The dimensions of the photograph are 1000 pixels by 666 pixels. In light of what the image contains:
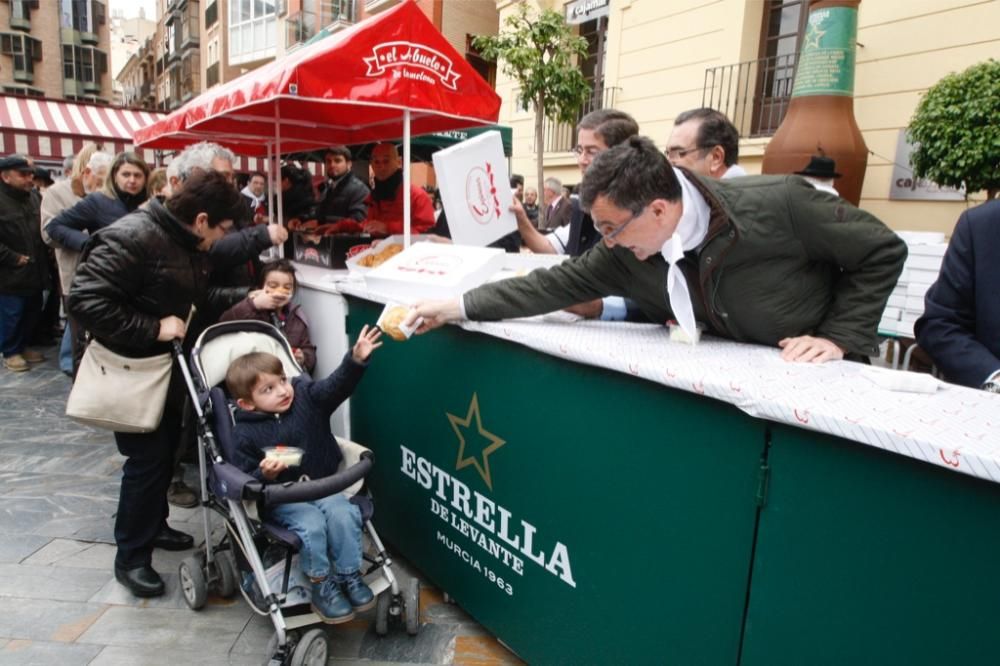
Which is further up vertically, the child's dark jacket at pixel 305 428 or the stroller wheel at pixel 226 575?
the child's dark jacket at pixel 305 428

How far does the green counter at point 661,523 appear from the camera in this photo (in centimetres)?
121

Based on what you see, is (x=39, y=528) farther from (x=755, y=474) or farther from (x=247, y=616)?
(x=755, y=474)

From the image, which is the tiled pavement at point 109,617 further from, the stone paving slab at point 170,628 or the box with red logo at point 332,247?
the box with red logo at point 332,247

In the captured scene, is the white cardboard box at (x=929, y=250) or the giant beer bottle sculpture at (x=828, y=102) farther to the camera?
the giant beer bottle sculpture at (x=828, y=102)

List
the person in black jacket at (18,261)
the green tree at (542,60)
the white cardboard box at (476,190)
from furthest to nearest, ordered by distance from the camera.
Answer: the green tree at (542,60), the person in black jacket at (18,261), the white cardboard box at (476,190)

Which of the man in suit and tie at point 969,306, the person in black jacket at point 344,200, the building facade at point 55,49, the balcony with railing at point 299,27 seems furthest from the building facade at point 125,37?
the man in suit and tie at point 969,306

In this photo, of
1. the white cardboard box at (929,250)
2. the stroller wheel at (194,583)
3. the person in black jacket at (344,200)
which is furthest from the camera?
the person in black jacket at (344,200)

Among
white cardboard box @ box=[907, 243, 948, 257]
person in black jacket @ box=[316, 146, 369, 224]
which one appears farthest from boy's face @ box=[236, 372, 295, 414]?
white cardboard box @ box=[907, 243, 948, 257]

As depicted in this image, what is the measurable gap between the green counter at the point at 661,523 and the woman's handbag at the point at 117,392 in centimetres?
105

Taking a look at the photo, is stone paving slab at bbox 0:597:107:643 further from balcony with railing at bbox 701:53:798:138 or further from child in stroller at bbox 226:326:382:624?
balcony with railing at bbox 701:53:798:138

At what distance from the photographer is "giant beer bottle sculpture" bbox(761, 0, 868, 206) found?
6.26 meters

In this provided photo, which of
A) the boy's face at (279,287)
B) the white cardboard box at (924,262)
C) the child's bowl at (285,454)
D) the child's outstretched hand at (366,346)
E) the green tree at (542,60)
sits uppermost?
the green tree at (542,60)

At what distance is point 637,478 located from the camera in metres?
1.74

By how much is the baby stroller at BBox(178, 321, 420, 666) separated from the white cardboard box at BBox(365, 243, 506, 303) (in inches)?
24.2
